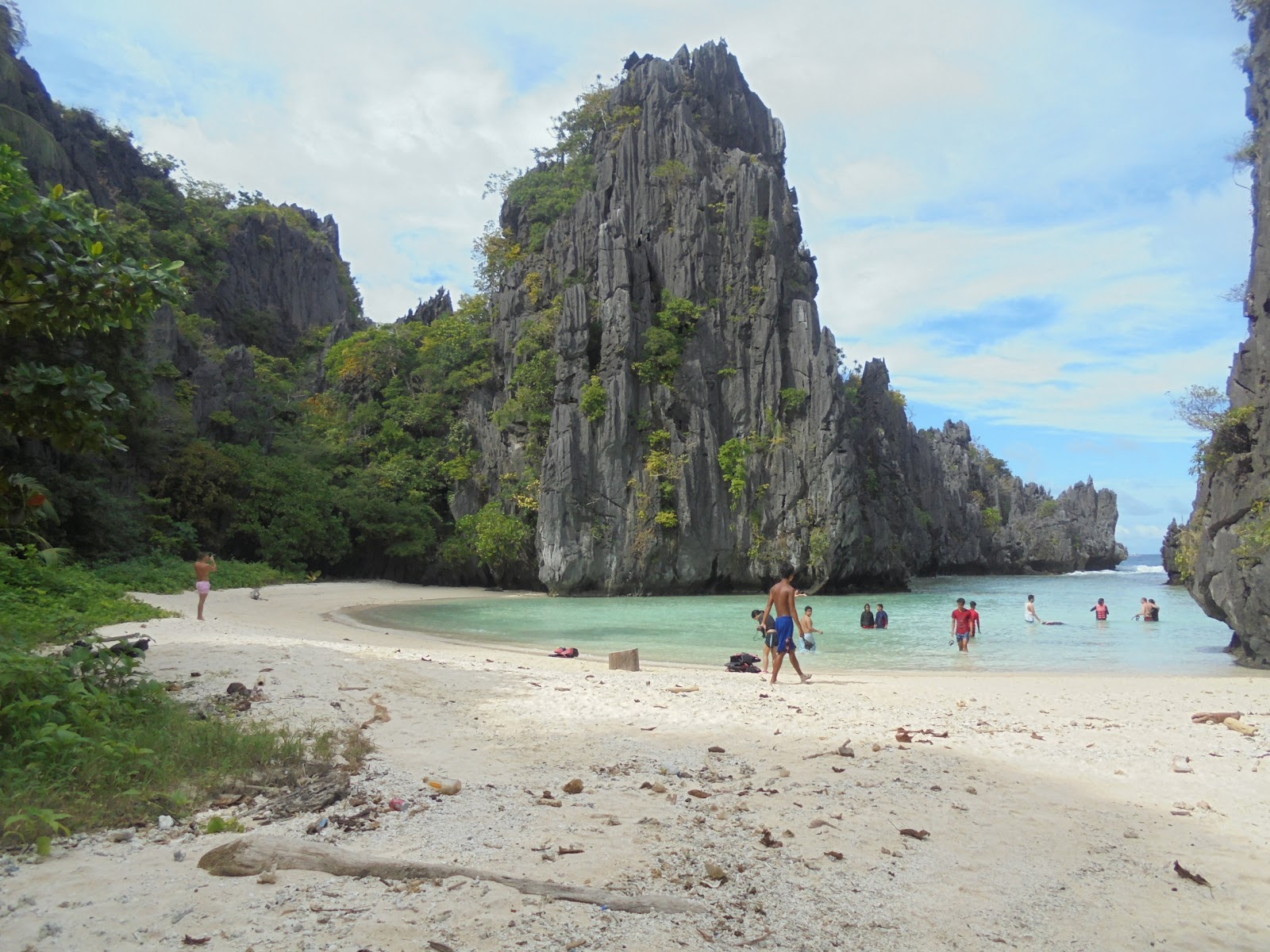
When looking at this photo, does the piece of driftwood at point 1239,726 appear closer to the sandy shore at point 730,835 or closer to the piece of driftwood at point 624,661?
the sandy shore at point 730,835

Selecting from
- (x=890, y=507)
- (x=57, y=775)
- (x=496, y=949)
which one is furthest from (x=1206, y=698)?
(x=890, y=507)

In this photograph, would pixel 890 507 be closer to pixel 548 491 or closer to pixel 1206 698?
pixel 548 491

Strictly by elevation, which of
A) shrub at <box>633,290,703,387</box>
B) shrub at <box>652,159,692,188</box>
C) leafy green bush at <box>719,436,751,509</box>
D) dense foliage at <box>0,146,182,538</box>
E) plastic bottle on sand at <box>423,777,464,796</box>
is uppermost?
shrub at <box>652,159,692,188</box>

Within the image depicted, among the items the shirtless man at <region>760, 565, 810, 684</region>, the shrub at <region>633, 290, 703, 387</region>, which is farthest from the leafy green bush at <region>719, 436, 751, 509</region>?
the shirtless man at <region>760, 565, 810, 684</region>

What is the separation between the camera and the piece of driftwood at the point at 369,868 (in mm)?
3334

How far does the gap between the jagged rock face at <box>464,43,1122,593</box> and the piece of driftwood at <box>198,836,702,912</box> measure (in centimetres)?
3209

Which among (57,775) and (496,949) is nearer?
(496,949)

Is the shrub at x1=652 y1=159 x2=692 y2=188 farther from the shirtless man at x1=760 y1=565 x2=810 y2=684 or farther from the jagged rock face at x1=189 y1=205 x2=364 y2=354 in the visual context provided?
the shirtless man at x1=760 y1=565 x2=810 y2=684

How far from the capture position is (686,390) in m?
38.6

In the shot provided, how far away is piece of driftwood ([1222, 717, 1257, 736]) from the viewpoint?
24.1 ft

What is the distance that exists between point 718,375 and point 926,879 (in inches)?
1442

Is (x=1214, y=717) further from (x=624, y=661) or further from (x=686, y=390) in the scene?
(x=686, y=390)

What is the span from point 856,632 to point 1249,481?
9.44 meters

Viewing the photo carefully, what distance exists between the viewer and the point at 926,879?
3.85 meters
